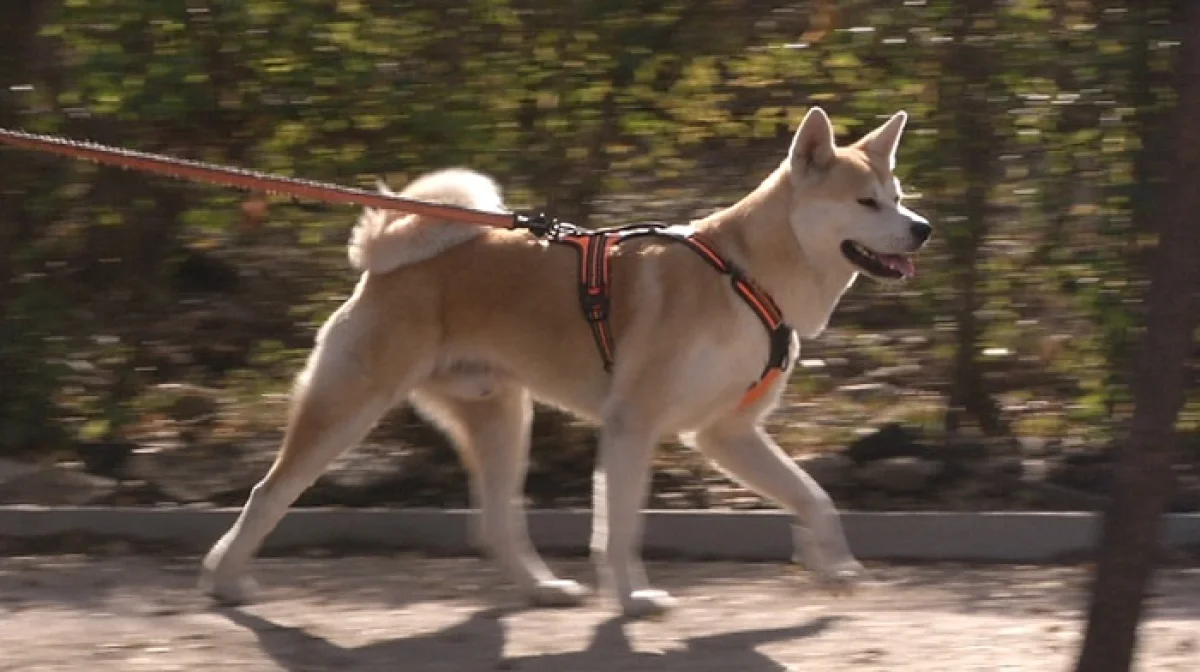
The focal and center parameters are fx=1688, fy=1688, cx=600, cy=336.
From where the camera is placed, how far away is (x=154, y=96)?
23.7ft

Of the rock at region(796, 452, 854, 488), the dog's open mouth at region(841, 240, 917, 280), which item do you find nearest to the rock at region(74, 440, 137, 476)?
the rock at region(796, 452, 854, 488)

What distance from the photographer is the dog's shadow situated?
5.03m

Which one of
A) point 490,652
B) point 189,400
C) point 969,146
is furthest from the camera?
point 189,400

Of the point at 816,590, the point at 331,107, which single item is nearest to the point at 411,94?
the point at 331,107

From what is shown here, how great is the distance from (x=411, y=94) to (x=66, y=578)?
243 cm

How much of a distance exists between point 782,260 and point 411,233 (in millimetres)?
1288

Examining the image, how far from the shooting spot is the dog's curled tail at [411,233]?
584 cm

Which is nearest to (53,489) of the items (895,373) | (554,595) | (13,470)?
(13,470)

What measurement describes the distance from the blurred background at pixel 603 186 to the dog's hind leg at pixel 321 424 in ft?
4.68

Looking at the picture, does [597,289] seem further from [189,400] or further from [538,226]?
[189,400]

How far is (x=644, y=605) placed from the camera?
18.2 ft

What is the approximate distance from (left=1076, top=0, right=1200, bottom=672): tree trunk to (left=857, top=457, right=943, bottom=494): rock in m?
3.04

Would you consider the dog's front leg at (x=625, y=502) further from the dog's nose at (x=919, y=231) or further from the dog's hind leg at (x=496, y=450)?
the dog's nose at (x=919, y=231)

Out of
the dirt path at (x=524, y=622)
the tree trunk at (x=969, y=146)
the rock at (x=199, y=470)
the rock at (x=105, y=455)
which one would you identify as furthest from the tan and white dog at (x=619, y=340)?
the rock at (x=105, y=455)
